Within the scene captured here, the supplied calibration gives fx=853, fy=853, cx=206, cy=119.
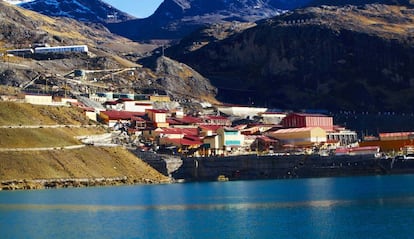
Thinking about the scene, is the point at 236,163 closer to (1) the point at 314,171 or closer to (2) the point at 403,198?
(1) the point at 314,171

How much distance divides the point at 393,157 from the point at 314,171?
13076 millimetres

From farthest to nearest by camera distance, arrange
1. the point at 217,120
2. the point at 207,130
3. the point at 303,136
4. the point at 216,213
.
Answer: the point at 217,120, the point at 207,130, the point at 303,136, the point at 216,213

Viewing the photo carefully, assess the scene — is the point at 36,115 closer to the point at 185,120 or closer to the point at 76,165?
the point at 76,165

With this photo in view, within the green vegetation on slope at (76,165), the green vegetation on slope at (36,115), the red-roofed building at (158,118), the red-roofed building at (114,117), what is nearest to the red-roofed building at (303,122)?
the red-roofed building at (158,118)

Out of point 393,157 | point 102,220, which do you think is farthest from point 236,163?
point 102,220

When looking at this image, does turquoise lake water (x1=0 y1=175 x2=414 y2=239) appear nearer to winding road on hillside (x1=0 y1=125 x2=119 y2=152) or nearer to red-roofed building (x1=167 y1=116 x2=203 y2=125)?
winding road on hillside (x1=0 y1=125 x2=119 y2=152)

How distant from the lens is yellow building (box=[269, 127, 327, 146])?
163 m

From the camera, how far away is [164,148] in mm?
151625

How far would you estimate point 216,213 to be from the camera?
76125mm

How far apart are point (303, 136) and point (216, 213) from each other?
89.7m

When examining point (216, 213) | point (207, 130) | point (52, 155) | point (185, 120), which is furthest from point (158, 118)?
point (216, 213)

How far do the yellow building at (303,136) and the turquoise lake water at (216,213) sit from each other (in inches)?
2091

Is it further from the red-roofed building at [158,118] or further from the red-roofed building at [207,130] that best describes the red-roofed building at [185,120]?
the red-roofed building at [207,130]

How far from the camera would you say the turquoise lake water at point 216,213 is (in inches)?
2441
